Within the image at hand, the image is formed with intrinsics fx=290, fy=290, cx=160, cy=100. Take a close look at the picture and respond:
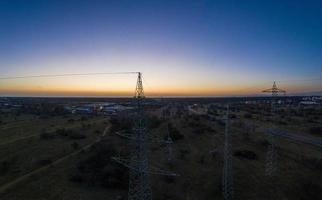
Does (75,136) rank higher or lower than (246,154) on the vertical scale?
higher

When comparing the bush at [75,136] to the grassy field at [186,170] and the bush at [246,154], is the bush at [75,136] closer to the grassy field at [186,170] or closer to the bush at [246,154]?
the grassy field at [186,170]

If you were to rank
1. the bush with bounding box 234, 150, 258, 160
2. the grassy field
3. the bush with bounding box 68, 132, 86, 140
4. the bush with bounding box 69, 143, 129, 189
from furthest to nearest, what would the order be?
the bush with bounding box 68, 132, 86, 140
the bush with bounding box 234, 150, 258, 160
the bush with bounding box 69, 143, 129, 189
the grassy field

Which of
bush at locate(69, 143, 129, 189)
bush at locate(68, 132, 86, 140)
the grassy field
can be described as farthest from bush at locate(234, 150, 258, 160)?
bush at locate(68, 132, 86, 140)

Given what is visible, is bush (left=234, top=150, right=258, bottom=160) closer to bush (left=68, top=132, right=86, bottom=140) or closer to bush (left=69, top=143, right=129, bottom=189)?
bush (left=69, top=143, right=129, bottom=189)

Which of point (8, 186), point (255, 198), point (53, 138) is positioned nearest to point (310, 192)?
point (255, 198)

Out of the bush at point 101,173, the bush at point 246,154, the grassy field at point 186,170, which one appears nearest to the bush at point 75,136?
the grassy field at point 186,170

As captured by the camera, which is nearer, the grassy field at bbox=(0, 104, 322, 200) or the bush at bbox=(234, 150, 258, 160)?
the grassy field at bbox=(0, 104, 322, 200)

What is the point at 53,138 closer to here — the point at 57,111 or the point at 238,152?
the point at 238,152

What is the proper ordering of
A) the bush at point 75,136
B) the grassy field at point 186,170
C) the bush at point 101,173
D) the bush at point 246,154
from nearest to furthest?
the grassy field at point 186,170, the bush at point 101,173, the bush at point 246,154, the bush at point 75,136

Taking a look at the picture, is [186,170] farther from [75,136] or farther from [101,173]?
[75,136]

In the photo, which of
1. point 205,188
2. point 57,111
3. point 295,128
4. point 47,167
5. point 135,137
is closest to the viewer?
point 135,137

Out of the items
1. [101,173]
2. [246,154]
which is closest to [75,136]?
[101,173]
